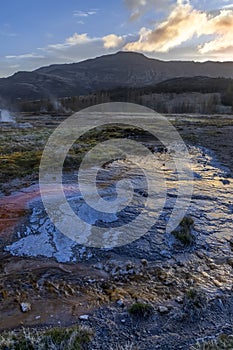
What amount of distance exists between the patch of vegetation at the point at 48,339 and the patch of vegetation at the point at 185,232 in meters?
4.72

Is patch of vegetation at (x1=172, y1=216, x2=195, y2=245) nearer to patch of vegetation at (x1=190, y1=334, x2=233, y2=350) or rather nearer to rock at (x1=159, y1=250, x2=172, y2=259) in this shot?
rock at (x1=159, y1=250, x2=172, y2=259)

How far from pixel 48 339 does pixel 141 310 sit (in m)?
1.86

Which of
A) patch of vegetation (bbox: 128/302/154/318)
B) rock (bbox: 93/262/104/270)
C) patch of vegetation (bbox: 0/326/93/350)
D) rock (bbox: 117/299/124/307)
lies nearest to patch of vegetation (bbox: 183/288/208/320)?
patch of vegetation (bbox: 128/302/154/318)

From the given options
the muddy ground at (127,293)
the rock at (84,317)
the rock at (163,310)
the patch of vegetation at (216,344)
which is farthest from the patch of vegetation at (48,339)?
the patch of vegetation at (216,344)

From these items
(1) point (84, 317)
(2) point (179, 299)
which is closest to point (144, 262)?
(2) point (179, 299)

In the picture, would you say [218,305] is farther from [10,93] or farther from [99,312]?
[10,93]

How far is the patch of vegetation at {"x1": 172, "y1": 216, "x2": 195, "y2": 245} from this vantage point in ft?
32.3

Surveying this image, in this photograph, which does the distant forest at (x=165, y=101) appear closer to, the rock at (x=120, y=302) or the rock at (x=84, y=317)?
the rock at (x=120, y=302)

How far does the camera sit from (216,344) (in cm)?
534

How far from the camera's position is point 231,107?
8150 cm

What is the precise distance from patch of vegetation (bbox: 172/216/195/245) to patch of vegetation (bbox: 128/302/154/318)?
11.5ft

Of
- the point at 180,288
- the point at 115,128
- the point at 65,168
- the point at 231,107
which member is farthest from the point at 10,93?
the point at 180,288

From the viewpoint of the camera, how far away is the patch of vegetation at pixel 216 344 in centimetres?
527

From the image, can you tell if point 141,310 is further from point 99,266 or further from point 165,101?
point 165,101
